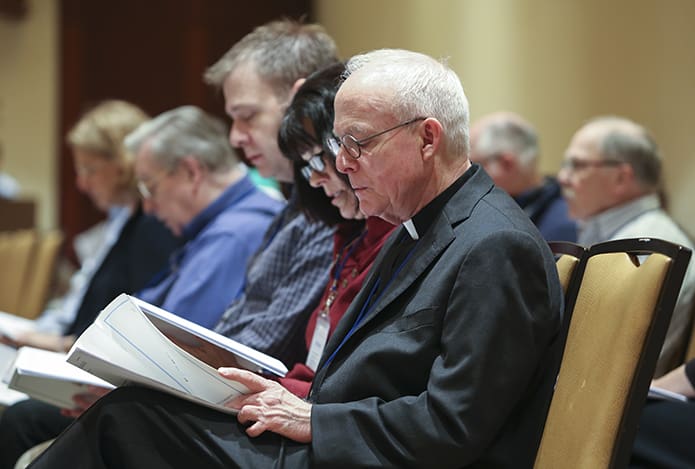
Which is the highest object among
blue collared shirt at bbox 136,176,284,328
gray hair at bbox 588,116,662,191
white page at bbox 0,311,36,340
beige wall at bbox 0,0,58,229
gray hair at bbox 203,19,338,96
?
gray hair at bbox 203,19,338,96

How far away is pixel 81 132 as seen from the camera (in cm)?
456

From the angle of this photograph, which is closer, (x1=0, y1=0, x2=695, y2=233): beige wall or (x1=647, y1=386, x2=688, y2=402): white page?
(x1=647, y1=386, x2=688, y2=402): white page

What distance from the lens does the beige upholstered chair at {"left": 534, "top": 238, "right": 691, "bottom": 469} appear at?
153cm

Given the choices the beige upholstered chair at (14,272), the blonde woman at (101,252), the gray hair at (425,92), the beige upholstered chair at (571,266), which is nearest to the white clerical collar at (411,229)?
the gray hair at (425,92)

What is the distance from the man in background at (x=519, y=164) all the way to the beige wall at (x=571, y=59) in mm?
86

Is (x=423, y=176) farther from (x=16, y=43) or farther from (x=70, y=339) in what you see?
(x=16, y=43)

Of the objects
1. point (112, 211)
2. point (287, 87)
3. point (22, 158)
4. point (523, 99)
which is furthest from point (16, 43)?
point (287, 87)

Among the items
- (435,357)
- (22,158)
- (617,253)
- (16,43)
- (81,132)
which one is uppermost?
(617,253)

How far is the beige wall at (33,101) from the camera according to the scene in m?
8.75

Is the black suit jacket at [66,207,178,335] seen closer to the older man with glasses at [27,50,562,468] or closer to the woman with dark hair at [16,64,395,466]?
the woman with dark hair at [16,64,395,466]

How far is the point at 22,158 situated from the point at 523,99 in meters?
5.63

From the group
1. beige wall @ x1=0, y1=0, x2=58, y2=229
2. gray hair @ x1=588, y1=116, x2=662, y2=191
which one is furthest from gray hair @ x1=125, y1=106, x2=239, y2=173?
beige wall @ x1=0, y1=0, x2=58, y2=229

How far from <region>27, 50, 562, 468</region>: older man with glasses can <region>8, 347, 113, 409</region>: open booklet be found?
635 mm

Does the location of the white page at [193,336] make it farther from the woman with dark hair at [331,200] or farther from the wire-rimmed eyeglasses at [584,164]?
the wire-rimmed eyeglasses at [584,164]
